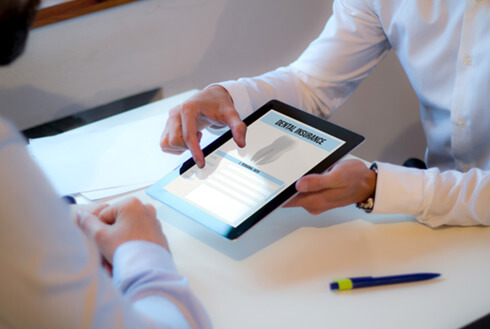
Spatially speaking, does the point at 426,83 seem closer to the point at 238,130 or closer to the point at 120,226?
the point at 238,130

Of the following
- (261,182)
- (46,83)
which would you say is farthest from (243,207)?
(46,83)

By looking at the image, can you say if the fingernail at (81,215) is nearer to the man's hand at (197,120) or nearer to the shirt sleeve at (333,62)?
the man's hand at (197,120)

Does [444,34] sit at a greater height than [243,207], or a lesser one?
greater

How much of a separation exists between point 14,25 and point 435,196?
0.63 meters

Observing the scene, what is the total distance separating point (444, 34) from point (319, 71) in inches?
10.5

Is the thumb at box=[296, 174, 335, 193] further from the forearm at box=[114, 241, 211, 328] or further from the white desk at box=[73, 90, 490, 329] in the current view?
the forearm at box=[114, 241, 211, 328]

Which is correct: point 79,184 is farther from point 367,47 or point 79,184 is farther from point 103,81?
point 367,47

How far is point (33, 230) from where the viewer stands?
42cm

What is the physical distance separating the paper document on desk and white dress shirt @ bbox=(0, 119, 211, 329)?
450 millimetres

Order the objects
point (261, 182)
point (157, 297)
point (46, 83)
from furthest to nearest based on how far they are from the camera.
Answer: point (46, 83) → point (261, 182) → point (157, 297)

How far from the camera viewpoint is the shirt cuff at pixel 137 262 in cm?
59

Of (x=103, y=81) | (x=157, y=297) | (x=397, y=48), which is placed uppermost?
(x=397, y=48)

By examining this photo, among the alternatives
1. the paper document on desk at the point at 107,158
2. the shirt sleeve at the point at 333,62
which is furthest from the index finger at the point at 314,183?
the shirt sleeve at the point at 333,62

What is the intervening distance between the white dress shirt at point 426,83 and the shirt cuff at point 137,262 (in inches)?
14.4
